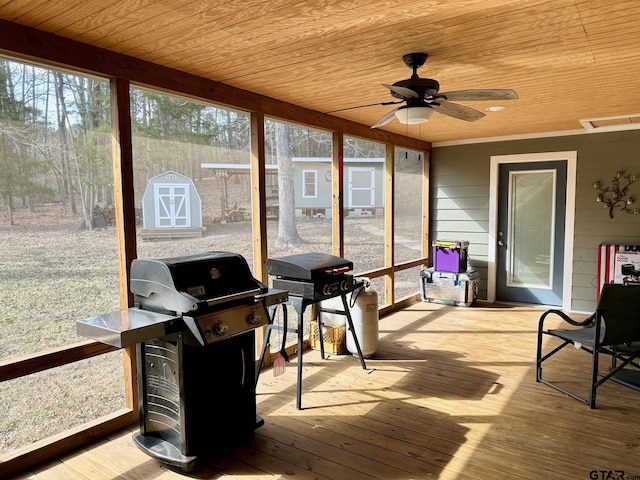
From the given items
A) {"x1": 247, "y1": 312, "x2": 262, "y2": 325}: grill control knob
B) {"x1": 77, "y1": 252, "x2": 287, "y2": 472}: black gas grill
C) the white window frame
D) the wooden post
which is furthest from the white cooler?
the wooden post

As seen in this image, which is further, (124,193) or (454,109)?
(454,109)

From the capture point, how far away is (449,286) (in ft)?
20.4

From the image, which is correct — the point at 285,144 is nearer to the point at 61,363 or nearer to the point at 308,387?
the point at 308,387

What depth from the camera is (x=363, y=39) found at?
Result: 252 cm

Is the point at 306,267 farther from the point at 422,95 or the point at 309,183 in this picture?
the point at 309,183

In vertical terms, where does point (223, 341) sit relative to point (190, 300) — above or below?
below

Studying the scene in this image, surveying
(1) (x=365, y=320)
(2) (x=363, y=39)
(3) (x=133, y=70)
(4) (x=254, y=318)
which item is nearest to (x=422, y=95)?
(2) (x=363, y=39)

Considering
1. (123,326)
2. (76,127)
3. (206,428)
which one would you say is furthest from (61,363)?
(76,127)

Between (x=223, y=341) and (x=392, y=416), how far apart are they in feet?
4.27

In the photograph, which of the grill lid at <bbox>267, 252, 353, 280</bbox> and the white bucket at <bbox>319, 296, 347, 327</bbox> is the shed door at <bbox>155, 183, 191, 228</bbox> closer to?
the grill lid at <bbox>267, 252, 353, 280</bbox>

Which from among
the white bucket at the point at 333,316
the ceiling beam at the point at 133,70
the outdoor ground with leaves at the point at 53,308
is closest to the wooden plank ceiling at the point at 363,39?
the ceiling beam at the point at 133,70

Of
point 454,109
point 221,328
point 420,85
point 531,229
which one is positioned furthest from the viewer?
point 531,229

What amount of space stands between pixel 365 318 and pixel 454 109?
197cm

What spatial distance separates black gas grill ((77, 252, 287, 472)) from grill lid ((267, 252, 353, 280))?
0.63 m
